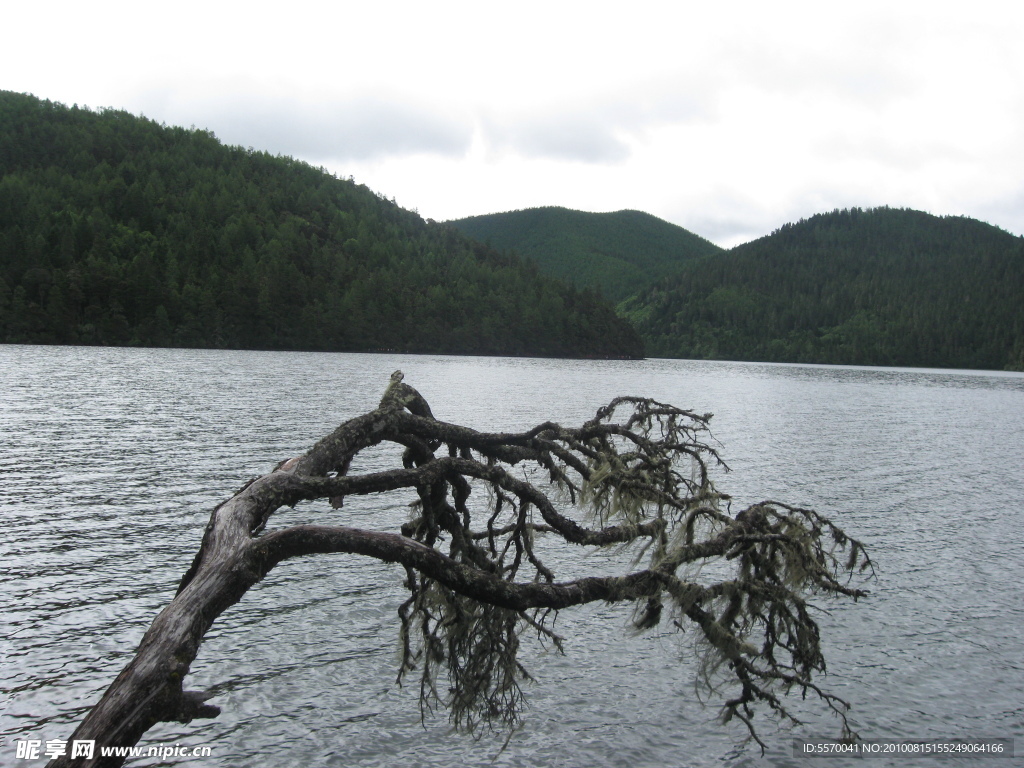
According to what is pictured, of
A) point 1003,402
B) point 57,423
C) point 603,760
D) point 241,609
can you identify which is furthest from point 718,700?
point 1003,402

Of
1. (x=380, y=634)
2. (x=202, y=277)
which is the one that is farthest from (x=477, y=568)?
(x=202, y=277)

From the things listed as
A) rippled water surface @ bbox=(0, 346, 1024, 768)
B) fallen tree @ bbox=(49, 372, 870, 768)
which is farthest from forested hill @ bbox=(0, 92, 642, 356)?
fallen tree @ bbox=(49, 372, 870, 768)

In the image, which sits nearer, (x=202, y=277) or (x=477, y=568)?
(x=477, y=568)

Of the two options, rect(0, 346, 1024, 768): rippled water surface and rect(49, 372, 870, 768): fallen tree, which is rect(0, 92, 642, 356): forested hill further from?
rect(49, 372, 870, 768): fallen tree

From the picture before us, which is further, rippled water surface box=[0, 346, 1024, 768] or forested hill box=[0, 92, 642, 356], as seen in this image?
forested hill box=[0, 92, 642, 356]

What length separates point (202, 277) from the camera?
149m

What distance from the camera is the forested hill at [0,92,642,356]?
125 metres

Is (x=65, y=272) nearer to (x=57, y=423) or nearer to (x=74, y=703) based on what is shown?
(x=57, y=423)

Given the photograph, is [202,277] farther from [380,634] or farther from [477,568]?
Answer: [477,568]

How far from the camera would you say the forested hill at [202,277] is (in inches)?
4904

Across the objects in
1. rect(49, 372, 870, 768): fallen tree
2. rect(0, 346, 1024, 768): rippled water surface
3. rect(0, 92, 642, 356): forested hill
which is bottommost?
rect(0, 346, 1024, 768): rippled water surface

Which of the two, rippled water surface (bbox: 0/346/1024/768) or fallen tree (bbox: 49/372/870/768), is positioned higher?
fallen tree (bbox: 49/372/870/768)

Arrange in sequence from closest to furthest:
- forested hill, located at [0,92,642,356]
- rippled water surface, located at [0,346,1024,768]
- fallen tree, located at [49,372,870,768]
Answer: fallen tree, located at [49,372,870,768]
rippled water surface, located at [0,346,1024,768]
forested hill, located at [0,92,642,356]

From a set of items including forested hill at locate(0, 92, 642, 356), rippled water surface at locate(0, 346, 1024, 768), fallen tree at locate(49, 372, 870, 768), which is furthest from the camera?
forested hill at locate(0, 92, 642, 356)
